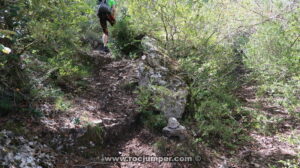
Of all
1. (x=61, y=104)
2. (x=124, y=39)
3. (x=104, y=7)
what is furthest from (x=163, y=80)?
(x=124, y=39)

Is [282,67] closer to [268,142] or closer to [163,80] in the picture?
[268,142]

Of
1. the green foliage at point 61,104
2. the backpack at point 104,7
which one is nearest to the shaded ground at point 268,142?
the green foliage at point 61,104

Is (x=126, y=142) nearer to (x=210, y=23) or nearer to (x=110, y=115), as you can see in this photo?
(x=110, y=115)

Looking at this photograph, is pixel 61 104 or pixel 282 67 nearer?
pixel 61 104

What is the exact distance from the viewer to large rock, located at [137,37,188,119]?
492 cm

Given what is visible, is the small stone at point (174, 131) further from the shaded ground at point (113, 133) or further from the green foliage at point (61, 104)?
the green foliage at point (61, 104)

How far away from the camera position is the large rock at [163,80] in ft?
16.1

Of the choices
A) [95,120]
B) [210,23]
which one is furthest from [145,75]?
[210,23]

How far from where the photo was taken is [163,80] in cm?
543

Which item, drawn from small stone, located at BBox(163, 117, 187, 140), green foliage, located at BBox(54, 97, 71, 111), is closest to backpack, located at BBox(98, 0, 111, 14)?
green foliage, located at BBox(54, 97, 71, 111)

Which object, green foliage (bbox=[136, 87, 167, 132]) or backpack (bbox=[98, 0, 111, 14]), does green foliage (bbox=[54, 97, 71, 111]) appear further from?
backpack (bbox=[98, 0, 111, 14])

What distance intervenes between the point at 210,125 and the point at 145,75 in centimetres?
208

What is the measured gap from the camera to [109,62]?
7289mm

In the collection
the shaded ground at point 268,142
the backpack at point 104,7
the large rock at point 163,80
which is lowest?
the shaded ground at point 268,142
